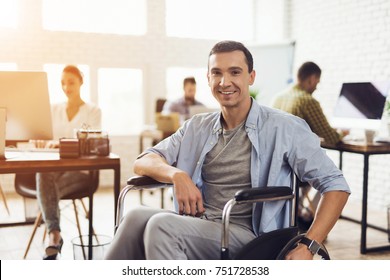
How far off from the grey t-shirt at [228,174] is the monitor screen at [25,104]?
865mm

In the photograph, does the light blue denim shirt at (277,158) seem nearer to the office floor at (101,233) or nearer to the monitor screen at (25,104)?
the monitor screen at (25,104)

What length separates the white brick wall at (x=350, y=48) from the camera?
4.26 meters

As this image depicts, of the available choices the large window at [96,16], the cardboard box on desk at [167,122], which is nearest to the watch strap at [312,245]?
the cardboard box on desk at [167,122]

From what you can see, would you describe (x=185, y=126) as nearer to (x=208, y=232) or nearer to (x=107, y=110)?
(x=208, y=232)

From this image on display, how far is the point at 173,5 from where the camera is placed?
573 cm

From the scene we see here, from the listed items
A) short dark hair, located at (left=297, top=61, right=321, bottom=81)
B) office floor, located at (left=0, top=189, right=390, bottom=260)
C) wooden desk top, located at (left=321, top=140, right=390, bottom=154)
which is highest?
short dark hair, located at (left=297, top=61, right=321, bottom=81)

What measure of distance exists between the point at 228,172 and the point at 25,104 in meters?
1.04

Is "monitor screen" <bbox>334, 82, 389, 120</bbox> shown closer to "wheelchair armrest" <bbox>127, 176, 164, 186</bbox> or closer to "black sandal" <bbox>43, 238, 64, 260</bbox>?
"wheelchair armrest" <bbox>127, 176, 164, 186</bbox>

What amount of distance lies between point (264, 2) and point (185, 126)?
4.49 meters

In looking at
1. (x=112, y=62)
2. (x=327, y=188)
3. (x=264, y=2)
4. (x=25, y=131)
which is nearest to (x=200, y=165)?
(x=327, y=188)

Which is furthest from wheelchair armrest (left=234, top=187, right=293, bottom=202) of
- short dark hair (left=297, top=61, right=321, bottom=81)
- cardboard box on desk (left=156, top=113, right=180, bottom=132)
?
cardboard box on desk (left=156, top=113, right=180, bottom=132)

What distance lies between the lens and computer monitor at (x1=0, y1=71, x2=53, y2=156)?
7.19 feet

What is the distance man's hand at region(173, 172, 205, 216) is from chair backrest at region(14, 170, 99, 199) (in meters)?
1.20

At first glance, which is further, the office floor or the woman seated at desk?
the office floor
